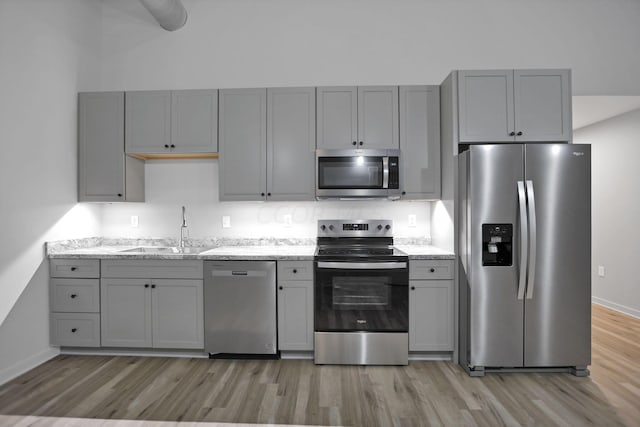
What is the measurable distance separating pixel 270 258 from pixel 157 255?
946mm

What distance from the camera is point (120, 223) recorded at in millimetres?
3607

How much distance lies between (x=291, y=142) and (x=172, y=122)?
112 centimetres

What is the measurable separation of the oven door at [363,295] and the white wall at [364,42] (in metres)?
1.93

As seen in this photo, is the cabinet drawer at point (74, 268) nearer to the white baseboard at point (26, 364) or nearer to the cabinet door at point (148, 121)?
the white baseboard at point (26, 364)

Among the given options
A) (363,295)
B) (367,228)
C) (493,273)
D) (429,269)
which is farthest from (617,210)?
(363,295)

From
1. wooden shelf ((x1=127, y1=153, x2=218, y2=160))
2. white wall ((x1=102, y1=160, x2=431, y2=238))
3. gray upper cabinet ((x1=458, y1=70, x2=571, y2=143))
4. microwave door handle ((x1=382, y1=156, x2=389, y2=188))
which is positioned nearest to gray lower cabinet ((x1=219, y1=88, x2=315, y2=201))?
wooden shelf ((x1=127, y1=153, x2=218, y2=160))

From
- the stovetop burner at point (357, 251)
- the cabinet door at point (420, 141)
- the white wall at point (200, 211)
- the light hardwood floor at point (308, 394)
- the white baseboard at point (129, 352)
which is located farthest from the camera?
the white wall at point (200, 211)

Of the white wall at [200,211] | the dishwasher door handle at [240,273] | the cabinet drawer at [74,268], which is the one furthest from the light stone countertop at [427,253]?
the cabinet drawer at [74,268]

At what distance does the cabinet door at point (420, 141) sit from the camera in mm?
3119

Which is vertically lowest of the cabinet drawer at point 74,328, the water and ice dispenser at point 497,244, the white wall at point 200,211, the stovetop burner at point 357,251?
the cabinet drawer at point 74,328

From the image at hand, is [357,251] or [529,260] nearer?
[529,260]

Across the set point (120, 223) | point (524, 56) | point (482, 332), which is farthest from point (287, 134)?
point (524, 56)

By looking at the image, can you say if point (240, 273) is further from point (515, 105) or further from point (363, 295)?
point (515, 105)

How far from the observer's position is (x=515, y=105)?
2814mm
